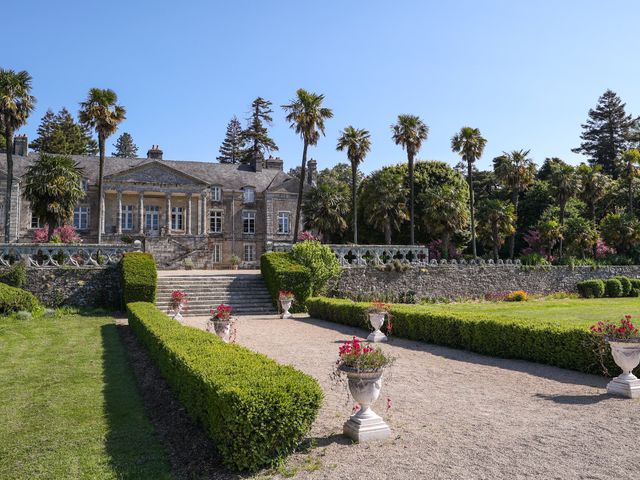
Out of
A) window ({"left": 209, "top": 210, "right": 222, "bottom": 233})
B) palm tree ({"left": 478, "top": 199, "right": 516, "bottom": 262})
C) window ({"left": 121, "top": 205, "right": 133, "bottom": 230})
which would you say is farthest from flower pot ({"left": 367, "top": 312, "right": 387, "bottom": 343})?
window ({"left": 121, "top": 205, "right": 133, "bottom": 230})

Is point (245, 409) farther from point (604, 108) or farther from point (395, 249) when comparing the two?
point (604, 108)

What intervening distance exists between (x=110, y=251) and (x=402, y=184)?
25.8 metres

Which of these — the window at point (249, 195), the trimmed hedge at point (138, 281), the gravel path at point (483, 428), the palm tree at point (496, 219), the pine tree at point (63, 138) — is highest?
the pine tree at point (63, 138)

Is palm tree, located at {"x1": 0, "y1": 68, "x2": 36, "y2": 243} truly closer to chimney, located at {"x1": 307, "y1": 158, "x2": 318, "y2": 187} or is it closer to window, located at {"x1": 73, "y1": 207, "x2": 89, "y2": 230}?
window, located at {"x1": 73, "y1": 207, "x2": 89, "y2": 230}

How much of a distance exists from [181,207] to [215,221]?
3.41 metres

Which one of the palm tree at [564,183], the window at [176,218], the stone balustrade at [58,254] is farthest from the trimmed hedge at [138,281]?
the palm tree at [564,183]

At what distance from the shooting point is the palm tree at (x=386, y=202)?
1631 inches

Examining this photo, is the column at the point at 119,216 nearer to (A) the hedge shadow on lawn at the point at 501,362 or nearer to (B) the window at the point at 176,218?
(B) the window at the point at 176,218

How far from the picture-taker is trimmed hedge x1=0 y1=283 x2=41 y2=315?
18234mm

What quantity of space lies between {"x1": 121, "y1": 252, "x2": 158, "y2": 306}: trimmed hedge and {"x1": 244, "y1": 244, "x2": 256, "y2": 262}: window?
26.4 m

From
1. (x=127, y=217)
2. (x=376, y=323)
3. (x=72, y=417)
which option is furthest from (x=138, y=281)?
(x=127, y=217)

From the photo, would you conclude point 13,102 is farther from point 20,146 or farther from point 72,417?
point 72,417

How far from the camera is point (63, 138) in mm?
61688

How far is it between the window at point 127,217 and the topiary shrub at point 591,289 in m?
36.1
